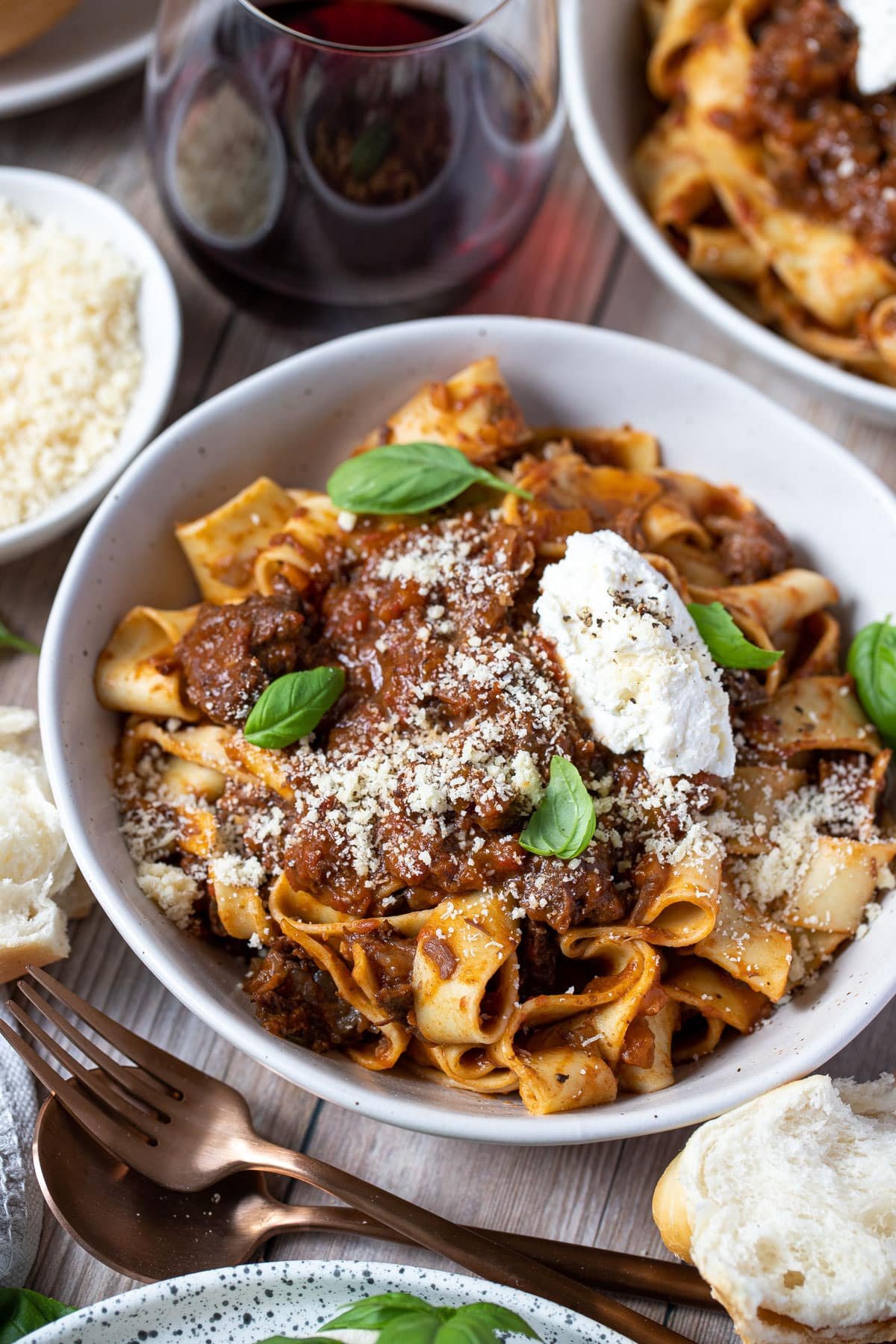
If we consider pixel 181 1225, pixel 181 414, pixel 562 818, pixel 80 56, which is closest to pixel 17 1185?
pixel 181 1225

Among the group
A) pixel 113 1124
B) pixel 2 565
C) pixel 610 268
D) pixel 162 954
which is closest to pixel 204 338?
pixel 2 565

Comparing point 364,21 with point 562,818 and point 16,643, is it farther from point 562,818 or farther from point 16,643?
point 562,818

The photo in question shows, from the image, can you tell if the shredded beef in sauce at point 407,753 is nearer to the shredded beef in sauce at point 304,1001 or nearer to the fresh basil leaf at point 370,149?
the shredded beef in sauce at point 304,1001

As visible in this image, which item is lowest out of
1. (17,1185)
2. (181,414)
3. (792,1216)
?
(17,1185)

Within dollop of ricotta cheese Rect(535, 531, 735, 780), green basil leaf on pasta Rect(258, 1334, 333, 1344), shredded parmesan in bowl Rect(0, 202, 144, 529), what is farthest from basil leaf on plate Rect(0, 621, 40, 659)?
green basil leaf on pasta Rect(258, 1334, 333, 1344)

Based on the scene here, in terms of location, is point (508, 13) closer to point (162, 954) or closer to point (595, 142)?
point (595, 142)

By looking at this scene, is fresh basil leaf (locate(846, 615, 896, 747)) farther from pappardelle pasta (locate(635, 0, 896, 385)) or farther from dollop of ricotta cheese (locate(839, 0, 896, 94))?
dollop of ricotta cheese (locate(839, 0, 896, 94))

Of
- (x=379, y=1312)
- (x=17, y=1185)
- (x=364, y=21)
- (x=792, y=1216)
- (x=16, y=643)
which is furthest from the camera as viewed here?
(x=16, y=643)
